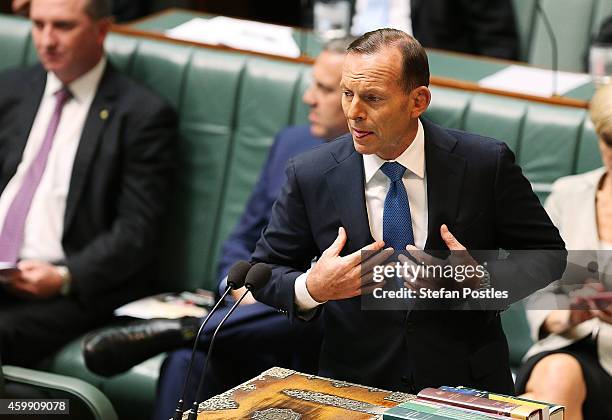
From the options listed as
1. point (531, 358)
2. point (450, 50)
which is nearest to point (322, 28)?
→ point (450, 50)

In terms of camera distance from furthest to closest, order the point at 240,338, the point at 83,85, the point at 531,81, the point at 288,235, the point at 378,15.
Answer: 1. the point at 378,15
2. the point at 83,85
3. the point at 531,81
4. the point at 240,338
5. the point at 288,235

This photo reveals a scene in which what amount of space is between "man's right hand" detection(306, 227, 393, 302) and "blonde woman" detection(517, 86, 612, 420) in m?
0.71

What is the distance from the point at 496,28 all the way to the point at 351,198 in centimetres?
228

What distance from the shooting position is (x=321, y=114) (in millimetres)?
3574

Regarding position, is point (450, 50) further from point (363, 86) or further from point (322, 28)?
point (363, 86)

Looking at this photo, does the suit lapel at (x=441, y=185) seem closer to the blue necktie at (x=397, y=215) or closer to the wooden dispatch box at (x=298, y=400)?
the blue necktie at (x=397, y=215)

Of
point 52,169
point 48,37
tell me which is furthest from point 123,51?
point 52,169

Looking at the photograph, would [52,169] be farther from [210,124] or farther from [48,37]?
[210,124]

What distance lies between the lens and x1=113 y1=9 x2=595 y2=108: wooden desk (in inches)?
147

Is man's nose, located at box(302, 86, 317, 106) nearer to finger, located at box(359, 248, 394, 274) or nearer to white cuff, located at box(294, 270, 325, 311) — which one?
white cuff, located at box(294, 270, 325, 311)

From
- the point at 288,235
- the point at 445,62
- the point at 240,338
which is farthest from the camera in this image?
the point at 445,62

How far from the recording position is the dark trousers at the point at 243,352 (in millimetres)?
3350

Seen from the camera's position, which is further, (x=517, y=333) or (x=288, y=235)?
(x=517, y=333)

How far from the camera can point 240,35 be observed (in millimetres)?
4379
